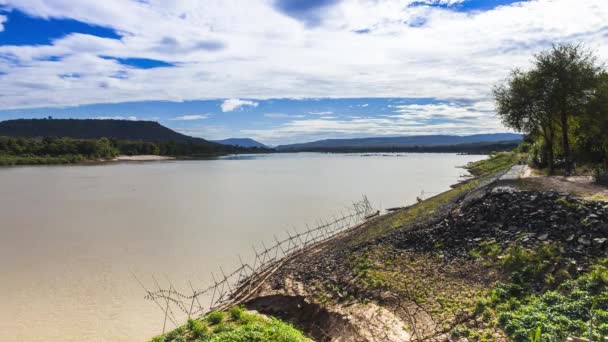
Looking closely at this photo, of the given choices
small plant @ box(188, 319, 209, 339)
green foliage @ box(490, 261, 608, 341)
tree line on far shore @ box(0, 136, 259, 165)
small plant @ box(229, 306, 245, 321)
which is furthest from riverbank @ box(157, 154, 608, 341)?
tree line on far shore @ box(0, 136, 259, 165)

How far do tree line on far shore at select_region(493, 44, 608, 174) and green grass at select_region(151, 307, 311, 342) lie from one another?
1041 inches

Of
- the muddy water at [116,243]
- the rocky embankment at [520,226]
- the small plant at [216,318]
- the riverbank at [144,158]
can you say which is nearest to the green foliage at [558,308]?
the rocky embankment at [520,226]

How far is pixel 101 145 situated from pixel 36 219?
116 meters

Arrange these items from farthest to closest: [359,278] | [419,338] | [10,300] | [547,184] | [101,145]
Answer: [101,145] → [547,184] → [10,300] → [359,278] → [419,338]

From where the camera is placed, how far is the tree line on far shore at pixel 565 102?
28.7m

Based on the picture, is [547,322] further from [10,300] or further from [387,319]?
[10,300]

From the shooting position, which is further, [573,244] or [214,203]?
[214,203]

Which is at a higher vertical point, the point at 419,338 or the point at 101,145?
the point at 101,145

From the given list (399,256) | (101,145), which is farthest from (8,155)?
(399,256)

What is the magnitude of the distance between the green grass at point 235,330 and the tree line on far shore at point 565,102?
2644 cm

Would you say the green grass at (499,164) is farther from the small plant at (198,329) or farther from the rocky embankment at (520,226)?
the small plant at (198,329)

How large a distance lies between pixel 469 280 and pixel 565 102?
932 inches

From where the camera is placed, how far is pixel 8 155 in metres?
117

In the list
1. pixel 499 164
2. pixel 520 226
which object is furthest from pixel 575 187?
pixel 499 164
